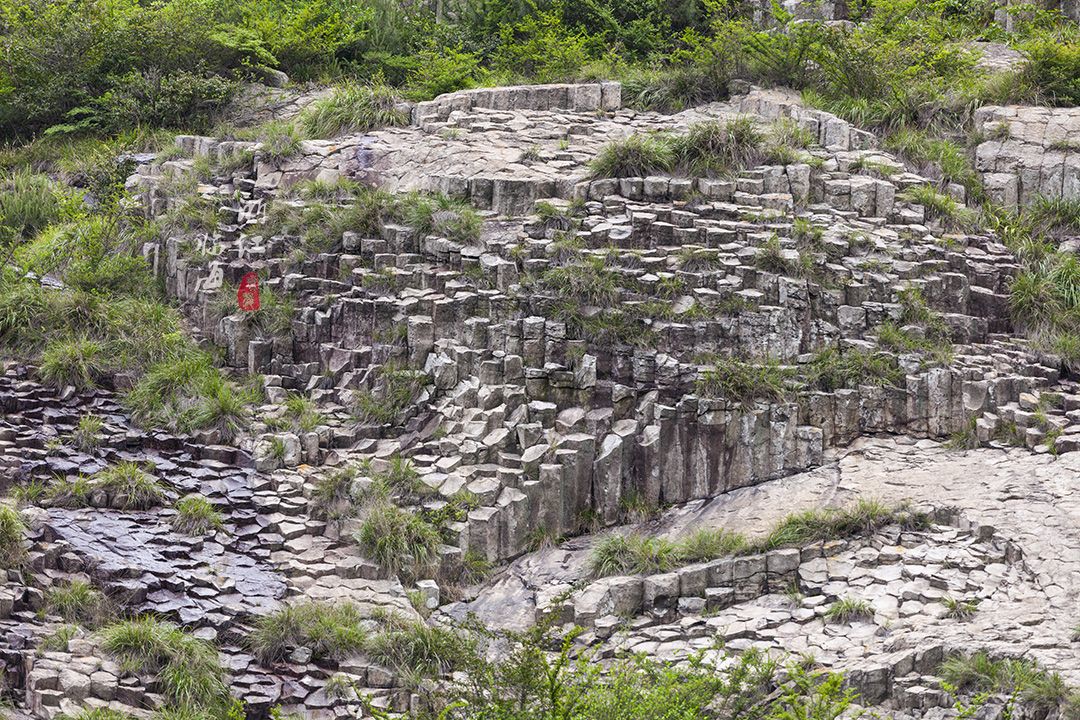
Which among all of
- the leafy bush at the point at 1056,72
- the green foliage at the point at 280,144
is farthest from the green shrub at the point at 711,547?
the leafy bush at the point at 1056,72

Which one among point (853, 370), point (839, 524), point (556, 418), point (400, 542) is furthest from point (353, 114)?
point (839, 524)

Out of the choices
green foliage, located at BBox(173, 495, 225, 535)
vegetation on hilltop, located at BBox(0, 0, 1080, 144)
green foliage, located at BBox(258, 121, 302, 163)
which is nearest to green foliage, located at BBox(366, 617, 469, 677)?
green foliage, located at BBox(173, 495, 225, 535)

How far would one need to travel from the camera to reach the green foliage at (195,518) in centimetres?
1389

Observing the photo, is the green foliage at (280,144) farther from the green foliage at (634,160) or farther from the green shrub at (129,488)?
the green shrub at (129,488)

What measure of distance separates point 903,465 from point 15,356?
30.3ft

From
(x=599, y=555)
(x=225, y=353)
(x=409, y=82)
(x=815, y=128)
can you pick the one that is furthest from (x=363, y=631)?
(x=409, y=82)

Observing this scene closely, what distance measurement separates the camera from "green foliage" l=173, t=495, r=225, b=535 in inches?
547

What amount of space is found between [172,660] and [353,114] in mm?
8755

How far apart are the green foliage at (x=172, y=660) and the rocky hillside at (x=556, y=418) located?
0.04 meters

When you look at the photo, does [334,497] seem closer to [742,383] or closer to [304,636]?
[304,636]

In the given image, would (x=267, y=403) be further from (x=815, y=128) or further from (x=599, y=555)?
(x=815, y=128)

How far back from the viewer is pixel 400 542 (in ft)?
45.3

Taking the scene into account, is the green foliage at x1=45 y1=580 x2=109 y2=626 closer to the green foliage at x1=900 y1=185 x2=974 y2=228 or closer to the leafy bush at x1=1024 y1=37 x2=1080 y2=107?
the green foliage at x1=900 y1=185 x2=974 y2=228

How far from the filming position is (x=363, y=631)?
12672 millimetres
